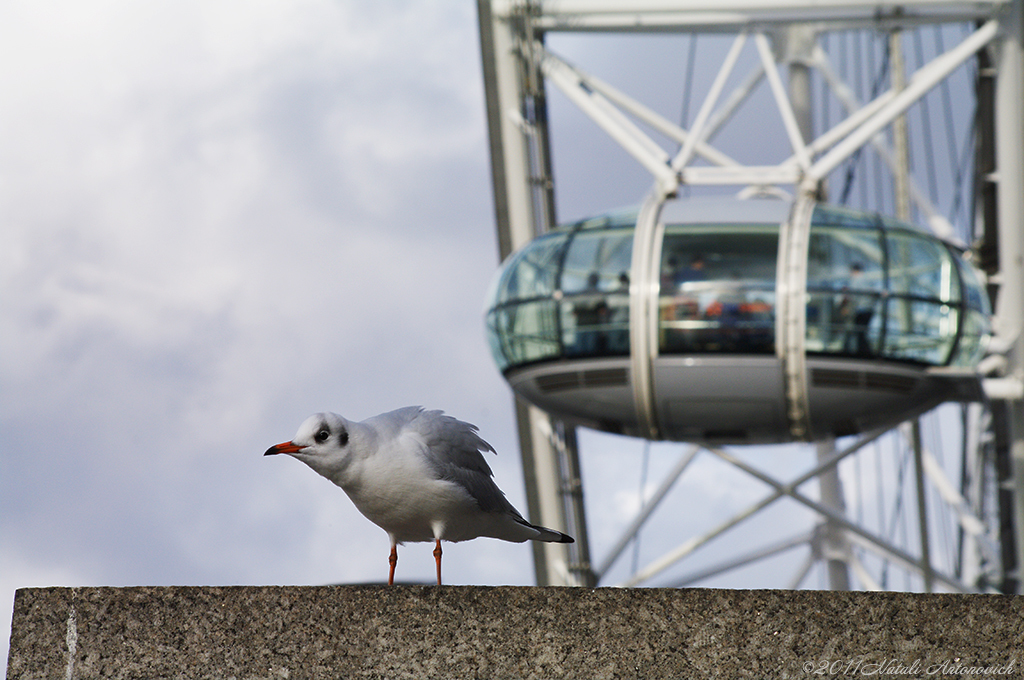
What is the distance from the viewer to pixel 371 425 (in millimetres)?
4695

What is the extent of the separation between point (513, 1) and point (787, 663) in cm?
1807

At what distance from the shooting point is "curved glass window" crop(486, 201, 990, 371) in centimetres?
1817

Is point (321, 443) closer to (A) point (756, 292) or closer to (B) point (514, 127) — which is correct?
(A) point (756, 292)

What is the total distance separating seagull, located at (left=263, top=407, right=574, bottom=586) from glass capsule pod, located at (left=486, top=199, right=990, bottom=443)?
13309 mm

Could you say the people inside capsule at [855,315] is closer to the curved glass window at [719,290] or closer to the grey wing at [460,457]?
the curved glass window at [719,290]

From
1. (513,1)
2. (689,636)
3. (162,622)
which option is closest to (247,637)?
(162,622)

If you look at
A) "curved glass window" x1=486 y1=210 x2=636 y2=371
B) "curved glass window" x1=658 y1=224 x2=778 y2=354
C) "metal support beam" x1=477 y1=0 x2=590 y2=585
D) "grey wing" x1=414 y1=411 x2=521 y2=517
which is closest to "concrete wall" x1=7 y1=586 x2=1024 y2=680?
"grey wing" x1=414 y1=411 x2=521 y2=517

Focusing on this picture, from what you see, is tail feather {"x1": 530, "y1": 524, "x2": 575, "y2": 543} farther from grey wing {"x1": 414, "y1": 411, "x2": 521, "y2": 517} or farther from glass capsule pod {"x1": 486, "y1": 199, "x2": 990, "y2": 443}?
glass capsule pod {"x1": 486, "y1": 199, "x2": 990, "y2": 443}

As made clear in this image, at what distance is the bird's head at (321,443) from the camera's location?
14.6 ft

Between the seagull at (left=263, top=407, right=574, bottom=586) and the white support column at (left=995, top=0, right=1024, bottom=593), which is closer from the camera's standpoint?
the seagull at (left=263, top=407, right=574, bottom=586)

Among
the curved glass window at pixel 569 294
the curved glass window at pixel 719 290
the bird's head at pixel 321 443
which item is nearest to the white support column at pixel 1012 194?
the curved glass window at pixel 719 290

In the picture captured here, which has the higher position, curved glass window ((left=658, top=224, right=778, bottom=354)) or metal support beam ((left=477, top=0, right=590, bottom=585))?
metal support beam ((left=477, top=0, right=590, bottom=585))

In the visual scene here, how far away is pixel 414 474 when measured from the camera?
4.70 meters

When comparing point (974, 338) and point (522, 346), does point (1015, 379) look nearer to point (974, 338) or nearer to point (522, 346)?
point (974, 338)
